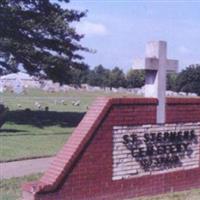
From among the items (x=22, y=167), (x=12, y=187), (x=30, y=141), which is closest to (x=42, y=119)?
(x=30, y=141)

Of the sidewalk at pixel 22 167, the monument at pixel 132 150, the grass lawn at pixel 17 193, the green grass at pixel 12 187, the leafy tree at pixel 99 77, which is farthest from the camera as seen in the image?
the leafy tree at pixel 99 77

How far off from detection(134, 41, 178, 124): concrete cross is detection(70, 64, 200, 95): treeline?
18.4m

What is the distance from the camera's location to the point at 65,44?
27.8m

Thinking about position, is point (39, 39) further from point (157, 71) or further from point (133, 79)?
point (133, 79)

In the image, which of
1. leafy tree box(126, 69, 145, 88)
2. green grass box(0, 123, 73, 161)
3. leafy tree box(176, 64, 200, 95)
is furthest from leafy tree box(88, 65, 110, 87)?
green grass box(0, 123, 73, 161)

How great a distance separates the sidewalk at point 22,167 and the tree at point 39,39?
12.0 metres

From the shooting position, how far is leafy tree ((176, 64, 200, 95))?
68.7 metres

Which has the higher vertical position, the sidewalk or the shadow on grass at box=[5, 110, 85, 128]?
the shadow on grass at box=[5, 110, 85, 128]

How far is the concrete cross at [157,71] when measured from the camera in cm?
1028

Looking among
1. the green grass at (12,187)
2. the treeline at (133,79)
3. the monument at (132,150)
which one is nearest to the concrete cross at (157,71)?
the monument at (132,150)

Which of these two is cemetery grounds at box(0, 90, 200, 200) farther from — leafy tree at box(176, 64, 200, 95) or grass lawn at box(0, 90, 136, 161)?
leafy tree at box(176, 64, 200, 95)

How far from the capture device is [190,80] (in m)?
71.2

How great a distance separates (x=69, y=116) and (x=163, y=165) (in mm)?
20506

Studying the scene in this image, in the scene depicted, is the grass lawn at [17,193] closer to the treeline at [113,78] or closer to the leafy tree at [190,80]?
the leafy tree at [190,80]
